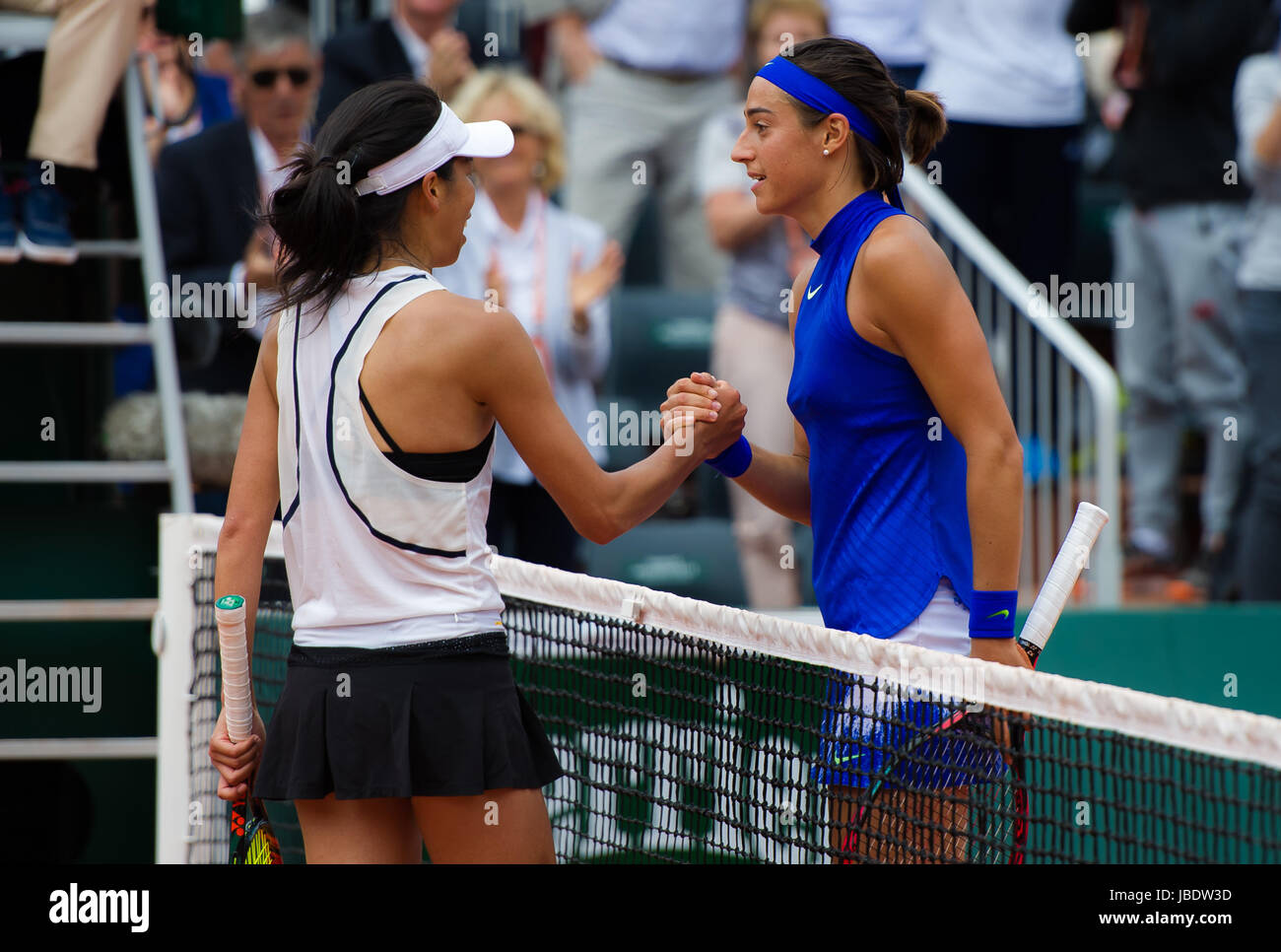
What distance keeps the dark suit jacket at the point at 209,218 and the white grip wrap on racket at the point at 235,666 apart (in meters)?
3.46

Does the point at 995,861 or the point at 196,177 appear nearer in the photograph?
the point at 995,861

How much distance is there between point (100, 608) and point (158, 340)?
995 millimetres

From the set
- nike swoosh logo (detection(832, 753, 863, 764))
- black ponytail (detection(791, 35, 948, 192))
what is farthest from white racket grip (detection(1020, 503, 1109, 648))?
black ponytail (detection(791, 35, 948, 192))

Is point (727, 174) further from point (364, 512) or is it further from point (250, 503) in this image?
point (364, 512)

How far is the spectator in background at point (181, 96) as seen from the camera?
23.9ft

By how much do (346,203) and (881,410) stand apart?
1069 mm

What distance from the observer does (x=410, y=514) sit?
282cm

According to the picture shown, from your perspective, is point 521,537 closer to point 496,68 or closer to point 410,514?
point 496,68

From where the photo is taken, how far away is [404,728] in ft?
9.20

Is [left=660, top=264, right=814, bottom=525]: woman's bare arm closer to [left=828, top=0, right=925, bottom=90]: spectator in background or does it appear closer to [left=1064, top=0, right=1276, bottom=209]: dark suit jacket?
[left=828, top=0, right=925, bottom=90]: spectator in background

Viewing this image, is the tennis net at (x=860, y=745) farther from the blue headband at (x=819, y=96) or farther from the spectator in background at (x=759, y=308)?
the spectator in background at (x=759, y=308)
